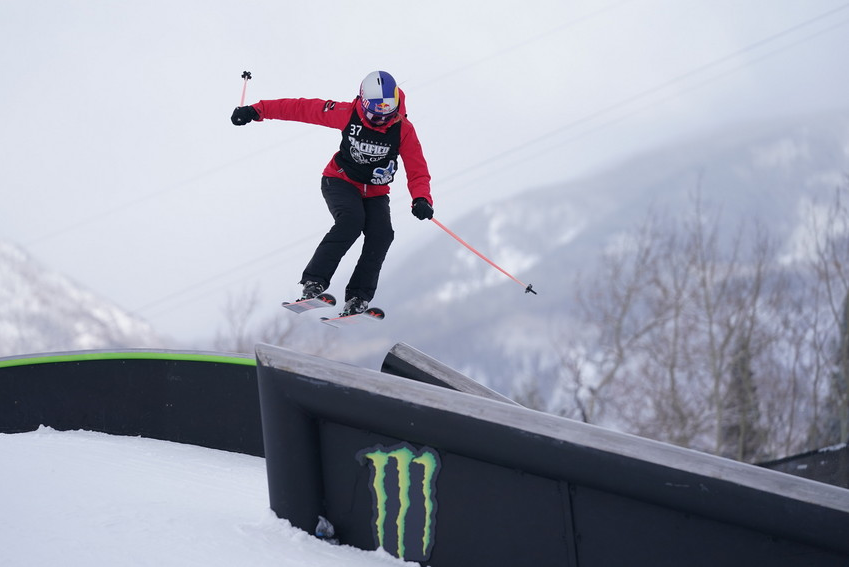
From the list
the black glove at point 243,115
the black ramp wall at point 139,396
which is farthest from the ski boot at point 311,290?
the black glove at point 243,115

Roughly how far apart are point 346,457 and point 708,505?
1.48 metres

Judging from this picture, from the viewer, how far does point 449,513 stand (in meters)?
3.37

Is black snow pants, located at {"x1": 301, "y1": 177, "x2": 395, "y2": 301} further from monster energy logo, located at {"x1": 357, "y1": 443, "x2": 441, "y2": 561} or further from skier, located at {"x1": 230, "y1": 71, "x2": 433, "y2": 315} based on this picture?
monster energy logo, located at {"x1": 357, "y1": 443, "x2": 441, "y2": 561}

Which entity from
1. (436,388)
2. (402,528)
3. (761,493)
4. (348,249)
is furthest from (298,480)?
(348,249)

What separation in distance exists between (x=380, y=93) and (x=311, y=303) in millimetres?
1578

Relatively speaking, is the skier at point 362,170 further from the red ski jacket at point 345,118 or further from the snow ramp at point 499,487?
the snow ramp at point 499,487

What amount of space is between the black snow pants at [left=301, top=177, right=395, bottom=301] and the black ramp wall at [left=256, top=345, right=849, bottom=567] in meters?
2.27

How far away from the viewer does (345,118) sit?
5562mm

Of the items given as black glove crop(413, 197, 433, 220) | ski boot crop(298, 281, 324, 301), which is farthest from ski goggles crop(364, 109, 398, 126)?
ski boot crop(298, 281, 324, 301)

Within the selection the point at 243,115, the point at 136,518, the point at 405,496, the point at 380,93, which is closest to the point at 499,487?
the point at 405,496

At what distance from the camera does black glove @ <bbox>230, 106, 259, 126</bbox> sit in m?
5.56

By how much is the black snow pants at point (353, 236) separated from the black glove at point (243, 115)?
2.23ft

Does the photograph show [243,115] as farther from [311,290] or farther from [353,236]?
[311,290]

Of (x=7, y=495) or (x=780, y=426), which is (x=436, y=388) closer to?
(x=7, y=495)
